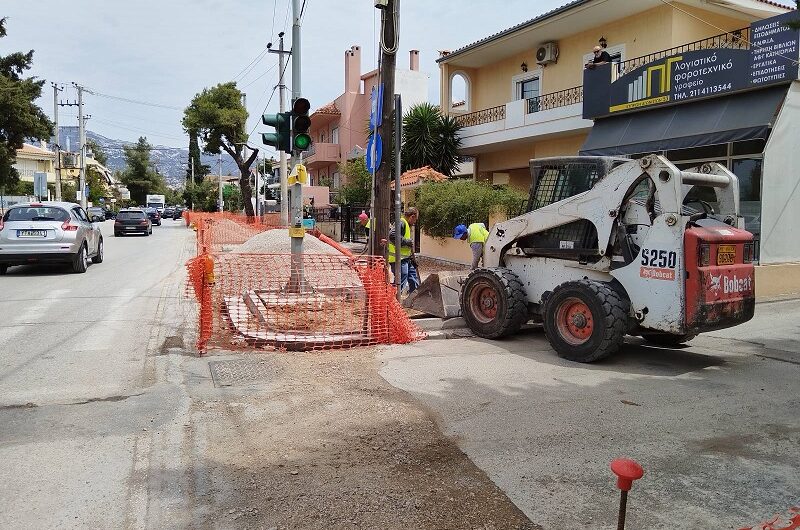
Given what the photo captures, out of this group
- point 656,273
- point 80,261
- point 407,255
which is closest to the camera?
point 656,273

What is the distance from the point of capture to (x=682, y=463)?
416cm

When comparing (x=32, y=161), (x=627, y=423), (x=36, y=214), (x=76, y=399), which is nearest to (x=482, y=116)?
(x=36, y=214)

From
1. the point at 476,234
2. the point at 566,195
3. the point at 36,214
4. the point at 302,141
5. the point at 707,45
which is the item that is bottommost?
the point at 476,234

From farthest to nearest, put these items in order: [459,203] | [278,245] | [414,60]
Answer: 1. [414,60]
2. [278,245]
3. [459,203]

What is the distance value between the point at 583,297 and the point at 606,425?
222cm

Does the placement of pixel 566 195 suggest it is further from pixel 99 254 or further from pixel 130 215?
pixel 130 215

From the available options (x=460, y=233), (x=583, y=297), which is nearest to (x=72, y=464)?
(x=583, y=297)

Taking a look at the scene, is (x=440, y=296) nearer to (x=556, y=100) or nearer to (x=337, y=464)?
(x=337, y=464)

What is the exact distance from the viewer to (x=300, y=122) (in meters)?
9.64

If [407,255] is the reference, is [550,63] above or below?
above

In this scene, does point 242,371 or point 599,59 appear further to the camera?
point 599,59

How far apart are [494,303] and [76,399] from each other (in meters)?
5.14

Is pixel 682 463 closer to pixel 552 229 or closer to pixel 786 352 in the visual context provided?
pixel 552 229

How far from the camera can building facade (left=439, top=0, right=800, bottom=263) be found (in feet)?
39.2
